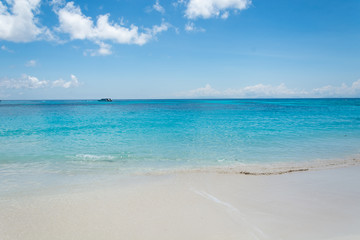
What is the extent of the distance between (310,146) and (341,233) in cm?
1035

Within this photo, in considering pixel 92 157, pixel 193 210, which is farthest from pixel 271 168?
pixel 92 157

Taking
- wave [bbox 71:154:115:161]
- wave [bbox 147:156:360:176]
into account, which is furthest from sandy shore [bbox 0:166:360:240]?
wave [bbox 71:154:115:161]

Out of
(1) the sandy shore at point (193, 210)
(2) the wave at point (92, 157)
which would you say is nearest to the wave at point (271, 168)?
(1) the sandy shore at point (193, 210)

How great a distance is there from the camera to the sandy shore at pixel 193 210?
473cm

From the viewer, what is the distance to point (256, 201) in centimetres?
615

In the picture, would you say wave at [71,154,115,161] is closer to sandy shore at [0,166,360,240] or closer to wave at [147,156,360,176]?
wave at [147,156,360,176]

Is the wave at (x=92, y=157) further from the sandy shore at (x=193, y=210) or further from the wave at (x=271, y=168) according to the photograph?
the sandy shore at (x=193, y=210)

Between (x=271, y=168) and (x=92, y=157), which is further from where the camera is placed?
(x=92, y=157)

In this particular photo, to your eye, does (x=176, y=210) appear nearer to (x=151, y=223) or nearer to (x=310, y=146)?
(x=151, y=223)

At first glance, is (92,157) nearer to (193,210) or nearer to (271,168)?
(193,210)

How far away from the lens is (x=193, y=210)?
5.70 metres

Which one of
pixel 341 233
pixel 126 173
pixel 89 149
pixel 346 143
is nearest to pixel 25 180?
pixel 126 173

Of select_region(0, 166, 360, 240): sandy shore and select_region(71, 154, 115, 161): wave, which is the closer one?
select_region(0, 166, 360, 240): sandy shore

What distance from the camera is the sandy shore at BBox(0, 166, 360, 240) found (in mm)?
4727
